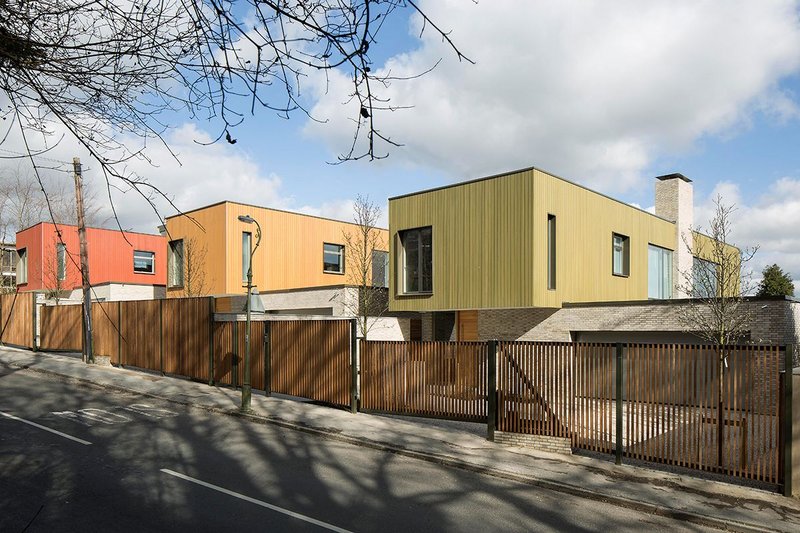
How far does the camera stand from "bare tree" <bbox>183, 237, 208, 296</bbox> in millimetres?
33719

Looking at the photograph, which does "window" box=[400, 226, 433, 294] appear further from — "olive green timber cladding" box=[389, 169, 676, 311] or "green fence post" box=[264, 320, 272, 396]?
"green fence post" box=[264, 320, 272, 396]

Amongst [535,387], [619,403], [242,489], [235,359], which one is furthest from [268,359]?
[619,403]

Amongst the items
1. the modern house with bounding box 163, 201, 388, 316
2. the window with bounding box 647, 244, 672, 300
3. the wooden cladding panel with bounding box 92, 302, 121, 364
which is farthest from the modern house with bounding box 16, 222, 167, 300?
the window with bounding box 647, 244, 672, 300

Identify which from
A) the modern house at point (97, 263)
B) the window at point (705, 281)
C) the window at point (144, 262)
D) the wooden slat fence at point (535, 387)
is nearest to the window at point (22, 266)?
the modern house at point (97, 263)

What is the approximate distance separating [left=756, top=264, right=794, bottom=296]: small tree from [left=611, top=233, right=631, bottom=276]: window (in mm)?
18152

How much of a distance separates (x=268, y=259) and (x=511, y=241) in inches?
692

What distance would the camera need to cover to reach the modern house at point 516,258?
21.8m

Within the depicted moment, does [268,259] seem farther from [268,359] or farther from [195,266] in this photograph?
[268,359]

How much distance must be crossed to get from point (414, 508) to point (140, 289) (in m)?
38.2

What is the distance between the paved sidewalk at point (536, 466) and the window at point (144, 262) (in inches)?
1176

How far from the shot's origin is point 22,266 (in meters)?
46.5

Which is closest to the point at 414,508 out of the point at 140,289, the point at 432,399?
the point at 432,399

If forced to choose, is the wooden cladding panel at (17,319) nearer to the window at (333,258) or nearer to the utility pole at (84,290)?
the utility pole at (84,290)

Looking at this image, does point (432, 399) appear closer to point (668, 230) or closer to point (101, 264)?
point (668, 230)
